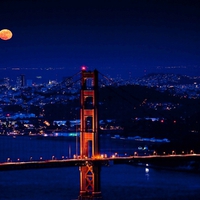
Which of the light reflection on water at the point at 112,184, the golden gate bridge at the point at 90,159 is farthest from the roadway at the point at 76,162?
the light reflection on water at the point at 112,184

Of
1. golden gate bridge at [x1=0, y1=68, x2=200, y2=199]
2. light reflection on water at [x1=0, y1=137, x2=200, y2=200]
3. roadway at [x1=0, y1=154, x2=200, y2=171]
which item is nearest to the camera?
roadway at [x1=0, y1=154, x2=200, y2=171]

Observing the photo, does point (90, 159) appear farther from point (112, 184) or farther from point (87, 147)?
point (112, 184)

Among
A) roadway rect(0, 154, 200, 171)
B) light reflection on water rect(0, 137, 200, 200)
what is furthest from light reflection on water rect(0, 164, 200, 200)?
roadway rect(0, 154, 200, 171)

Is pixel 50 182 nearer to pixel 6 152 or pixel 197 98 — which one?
pixel 6 152

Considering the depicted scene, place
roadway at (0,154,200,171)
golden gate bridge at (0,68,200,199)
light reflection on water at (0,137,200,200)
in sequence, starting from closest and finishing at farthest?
roadway at (0,154,200,171)
golden gate bridge at (0,68,200,199)
light reflection on water at (0,137,200,200)

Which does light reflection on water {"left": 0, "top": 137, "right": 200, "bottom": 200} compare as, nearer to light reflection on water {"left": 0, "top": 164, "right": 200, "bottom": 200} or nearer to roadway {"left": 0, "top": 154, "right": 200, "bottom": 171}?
light reflection on water {"left": 0, "top": 164, "right": 200, "bottom": 200}

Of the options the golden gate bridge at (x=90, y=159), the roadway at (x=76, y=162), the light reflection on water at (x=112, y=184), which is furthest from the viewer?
the light reflection on water at (x=112, y=184)

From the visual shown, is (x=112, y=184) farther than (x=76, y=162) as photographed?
Yes

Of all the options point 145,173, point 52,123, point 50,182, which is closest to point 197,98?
point 52,123

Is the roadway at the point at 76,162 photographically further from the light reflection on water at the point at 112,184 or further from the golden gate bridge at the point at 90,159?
the light reflection on water at the point at 112,184

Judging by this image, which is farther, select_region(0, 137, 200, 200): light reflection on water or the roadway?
select_region(0, 137, 200, 200): light reflection on water

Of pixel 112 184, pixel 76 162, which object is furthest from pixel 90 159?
pixel 112 184
